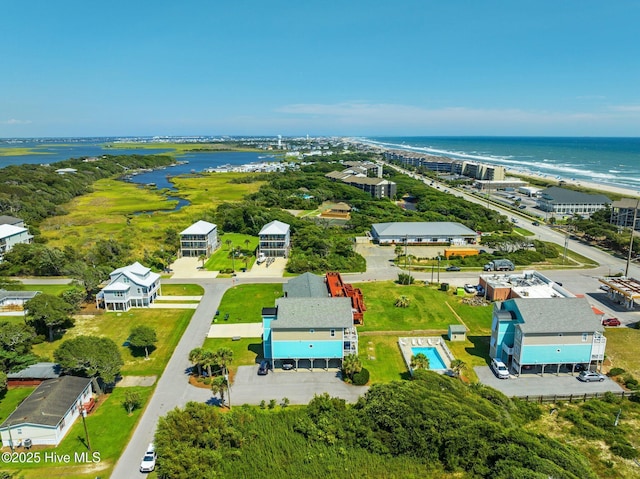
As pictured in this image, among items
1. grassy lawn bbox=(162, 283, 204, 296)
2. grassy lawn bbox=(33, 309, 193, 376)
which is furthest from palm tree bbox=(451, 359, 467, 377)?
grassy lawn bbox=(162, 283, 204, 296)

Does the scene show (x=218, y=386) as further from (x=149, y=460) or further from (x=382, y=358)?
(x=382, y=358)

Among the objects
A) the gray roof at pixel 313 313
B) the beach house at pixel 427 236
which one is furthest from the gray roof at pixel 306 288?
the beach house at pixel 427 236

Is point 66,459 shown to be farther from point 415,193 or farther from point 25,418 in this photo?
point 415,193

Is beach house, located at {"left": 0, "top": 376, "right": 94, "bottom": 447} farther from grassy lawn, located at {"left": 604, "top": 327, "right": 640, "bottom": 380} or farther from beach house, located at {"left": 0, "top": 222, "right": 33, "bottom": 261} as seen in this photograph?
beach house, located at {"left": 0, "top": 222, "right": 33, "bottom": 261}

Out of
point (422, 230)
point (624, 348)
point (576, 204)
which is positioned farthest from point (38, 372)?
point (576, 204)

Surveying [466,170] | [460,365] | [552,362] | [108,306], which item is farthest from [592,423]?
[466,170]

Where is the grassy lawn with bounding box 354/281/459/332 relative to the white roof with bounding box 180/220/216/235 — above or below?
below

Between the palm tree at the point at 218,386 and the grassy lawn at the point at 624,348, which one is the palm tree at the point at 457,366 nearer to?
the grassy lawn at the point at 624,348
